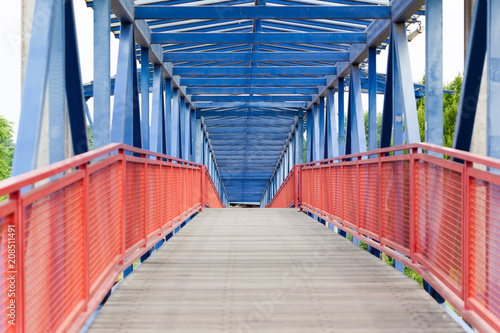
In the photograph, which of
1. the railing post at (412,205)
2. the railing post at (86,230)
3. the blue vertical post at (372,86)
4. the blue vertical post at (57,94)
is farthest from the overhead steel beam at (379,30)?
the railing post at (86,230)

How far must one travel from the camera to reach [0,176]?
3572 cm

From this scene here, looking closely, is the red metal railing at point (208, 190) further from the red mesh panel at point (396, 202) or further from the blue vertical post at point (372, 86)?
the red mesh panel at point (396, 202)

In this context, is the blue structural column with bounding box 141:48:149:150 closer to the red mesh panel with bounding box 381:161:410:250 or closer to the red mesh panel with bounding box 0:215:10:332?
the red mesh panel with bounding box 381:161:410:250

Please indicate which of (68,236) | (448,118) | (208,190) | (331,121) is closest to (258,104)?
(208,190)

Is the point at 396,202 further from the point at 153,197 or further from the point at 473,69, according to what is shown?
A: the point at 153,197

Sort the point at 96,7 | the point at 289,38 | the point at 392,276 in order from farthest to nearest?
the point at 289,38 → the point at 96,7 → the point at 392,276

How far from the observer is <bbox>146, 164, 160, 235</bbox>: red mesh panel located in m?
5.83

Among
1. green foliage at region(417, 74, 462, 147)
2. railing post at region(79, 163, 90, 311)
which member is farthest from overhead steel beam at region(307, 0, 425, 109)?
green foliage at region(417, 74, 462, 147)

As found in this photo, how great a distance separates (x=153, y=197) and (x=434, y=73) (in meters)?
4.15

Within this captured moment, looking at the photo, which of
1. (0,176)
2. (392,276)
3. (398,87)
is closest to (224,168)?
(0,176)

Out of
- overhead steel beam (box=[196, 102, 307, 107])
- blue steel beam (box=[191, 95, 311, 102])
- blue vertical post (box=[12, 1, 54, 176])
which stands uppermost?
blue steel beam (box=[191, 95, 311, 102])

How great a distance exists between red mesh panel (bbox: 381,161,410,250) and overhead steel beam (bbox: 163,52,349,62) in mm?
6607

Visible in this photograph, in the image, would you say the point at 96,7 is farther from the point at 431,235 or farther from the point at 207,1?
the point at 431,235

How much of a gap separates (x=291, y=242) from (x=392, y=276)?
7.92ft
